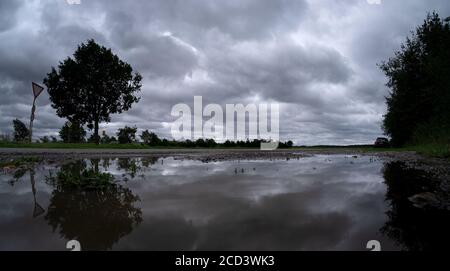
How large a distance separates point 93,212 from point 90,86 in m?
32.6

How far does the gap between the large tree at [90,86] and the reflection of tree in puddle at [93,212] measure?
95.1 ft

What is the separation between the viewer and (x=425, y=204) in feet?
13.0

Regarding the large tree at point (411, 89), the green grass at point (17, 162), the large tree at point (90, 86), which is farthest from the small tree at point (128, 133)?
the large tree at point (411, 89)

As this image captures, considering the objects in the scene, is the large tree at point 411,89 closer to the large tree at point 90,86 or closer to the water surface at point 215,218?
the water surface at point 215,218

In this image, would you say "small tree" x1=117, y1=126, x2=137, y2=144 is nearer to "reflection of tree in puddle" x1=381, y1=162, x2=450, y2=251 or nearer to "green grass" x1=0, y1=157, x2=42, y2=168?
"green grass" x1=0, y1=157, x2=42, y2=168

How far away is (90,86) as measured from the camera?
104 ft

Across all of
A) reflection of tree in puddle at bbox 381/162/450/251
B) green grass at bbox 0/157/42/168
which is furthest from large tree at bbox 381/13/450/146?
green grass at bbox 0/157/42/168

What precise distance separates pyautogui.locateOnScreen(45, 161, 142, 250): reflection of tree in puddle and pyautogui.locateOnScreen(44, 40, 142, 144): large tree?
95.1 feet

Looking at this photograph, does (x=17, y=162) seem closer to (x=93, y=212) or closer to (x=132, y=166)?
(x=132, y=166)

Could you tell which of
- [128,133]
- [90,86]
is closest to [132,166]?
[90,86]

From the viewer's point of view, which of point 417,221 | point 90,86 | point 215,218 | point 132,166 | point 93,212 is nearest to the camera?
point 417,221

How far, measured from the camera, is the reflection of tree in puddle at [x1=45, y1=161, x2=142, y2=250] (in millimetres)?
2818
